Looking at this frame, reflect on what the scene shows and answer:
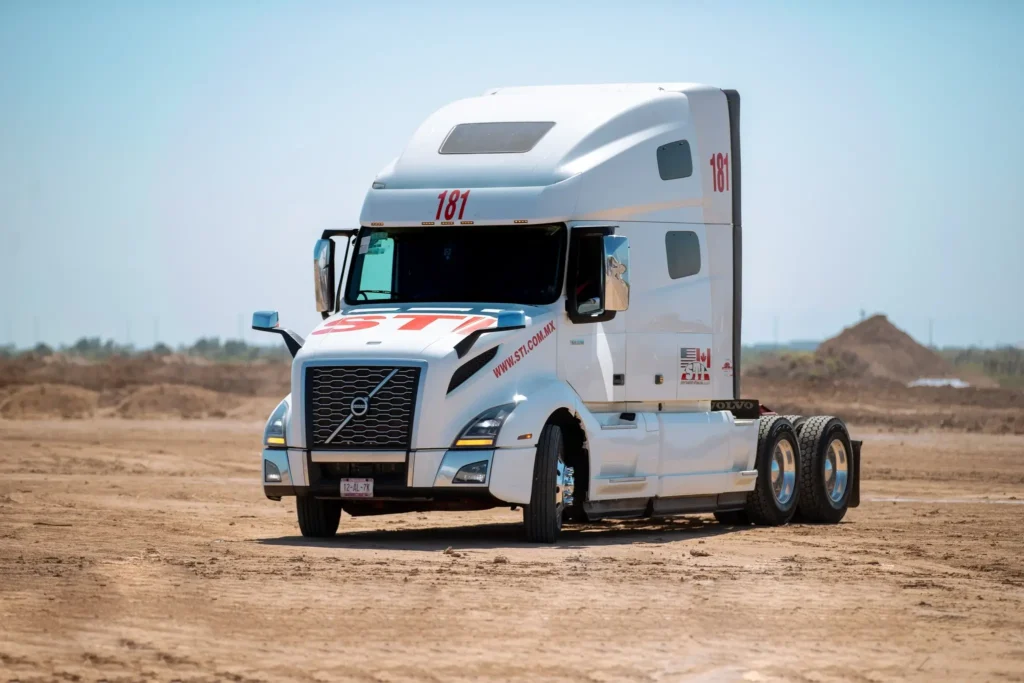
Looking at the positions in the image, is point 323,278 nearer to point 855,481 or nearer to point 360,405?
point 360,405

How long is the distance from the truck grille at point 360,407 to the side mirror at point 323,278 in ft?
5.07

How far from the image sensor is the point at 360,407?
55.1 feet

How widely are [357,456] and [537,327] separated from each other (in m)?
2.27

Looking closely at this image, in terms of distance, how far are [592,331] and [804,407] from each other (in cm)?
3934

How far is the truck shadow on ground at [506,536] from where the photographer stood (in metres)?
17.6

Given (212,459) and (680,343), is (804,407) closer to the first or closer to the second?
(212,459)

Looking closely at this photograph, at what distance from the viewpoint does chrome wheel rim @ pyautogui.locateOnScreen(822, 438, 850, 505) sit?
73.8 feet

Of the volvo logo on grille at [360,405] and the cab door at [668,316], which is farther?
the cab door at [668,316]

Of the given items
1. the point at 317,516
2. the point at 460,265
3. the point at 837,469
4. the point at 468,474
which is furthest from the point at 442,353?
the point at 837,469

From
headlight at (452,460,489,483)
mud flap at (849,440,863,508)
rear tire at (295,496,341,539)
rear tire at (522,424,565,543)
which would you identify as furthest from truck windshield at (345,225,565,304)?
mud flap at (849,440,863,508)

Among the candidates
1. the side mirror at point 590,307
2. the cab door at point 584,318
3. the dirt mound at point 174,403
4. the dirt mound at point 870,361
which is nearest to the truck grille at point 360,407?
the cab door at point 584,318

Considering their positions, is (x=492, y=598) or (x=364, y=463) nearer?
(x=492, y=598)

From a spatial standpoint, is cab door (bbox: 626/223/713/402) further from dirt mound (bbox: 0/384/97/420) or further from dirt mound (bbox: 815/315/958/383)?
dirt mound (bbox: 815/315/958/383)

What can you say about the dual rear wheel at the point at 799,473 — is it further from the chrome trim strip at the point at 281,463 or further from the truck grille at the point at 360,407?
the chrome trim strip at the point at 281,463
